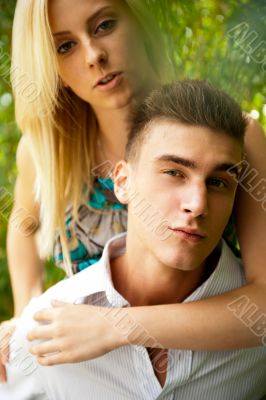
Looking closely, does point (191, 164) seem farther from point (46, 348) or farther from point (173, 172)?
point (46, 348)

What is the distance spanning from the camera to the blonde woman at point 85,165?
3.26ft

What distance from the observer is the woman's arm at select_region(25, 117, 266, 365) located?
0.98m

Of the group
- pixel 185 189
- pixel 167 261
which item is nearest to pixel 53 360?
pixel 167 261

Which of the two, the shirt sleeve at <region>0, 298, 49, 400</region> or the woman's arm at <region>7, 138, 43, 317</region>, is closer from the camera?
the shirt sleeve at <region>0, 298, 49, 400</region>

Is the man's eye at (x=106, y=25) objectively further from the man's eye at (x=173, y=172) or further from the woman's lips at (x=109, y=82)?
the man's eye at (x=173, y=172)

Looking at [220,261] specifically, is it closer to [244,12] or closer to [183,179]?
[183,179]

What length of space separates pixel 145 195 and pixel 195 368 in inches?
11.4

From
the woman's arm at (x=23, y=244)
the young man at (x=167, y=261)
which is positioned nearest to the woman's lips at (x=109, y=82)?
the young man at (x=167, y=261)

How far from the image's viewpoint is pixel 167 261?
978 millimetres

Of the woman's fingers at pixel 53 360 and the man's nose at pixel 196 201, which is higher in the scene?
the man's nose at pixel 196 201

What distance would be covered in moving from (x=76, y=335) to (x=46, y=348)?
0.06 meters

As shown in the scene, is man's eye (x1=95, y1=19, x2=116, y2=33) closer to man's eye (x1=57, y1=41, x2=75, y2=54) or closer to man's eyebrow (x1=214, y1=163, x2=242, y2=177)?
man's eye (x1=57, y1=41, x2=75, y2=54)


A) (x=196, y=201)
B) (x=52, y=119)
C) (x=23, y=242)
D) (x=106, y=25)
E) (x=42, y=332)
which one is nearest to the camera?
(x=196, y=201)

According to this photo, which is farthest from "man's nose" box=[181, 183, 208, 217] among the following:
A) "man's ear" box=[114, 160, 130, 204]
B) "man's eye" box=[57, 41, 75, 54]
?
"man's eye" box=[57, 41, 75, 54]
